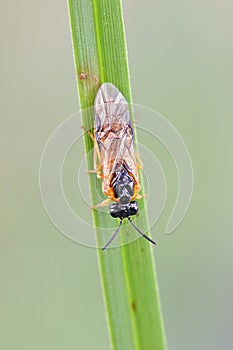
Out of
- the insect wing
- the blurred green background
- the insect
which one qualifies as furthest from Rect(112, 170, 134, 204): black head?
the blurred green background

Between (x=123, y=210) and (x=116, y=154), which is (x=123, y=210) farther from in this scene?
(x=116, y=154)

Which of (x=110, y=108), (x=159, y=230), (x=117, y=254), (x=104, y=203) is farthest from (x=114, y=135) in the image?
(x=159, y=230)

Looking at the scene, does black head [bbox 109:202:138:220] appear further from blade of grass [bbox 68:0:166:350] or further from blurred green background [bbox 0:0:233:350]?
blurred green background [bbox 0:0:233:350]

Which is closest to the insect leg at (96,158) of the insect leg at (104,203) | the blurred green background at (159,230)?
the insect leg at (104,203)

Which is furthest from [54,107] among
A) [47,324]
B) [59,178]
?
[59,178]

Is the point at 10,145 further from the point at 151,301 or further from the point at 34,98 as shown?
the point at 151,301

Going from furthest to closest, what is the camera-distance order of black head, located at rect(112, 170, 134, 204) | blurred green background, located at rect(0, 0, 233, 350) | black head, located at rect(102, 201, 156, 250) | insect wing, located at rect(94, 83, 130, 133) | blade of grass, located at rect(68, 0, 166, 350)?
blurred green background, located at rect(0, 0, 233, 350) < black head, located at rect(112, 170, 134, 204) < black head, located at rect(102, 201, 156, 250) < insect wing, located at rect(94, 83, 130, 133) < blade of grass, located at rect(68, 0, 166, 350)
